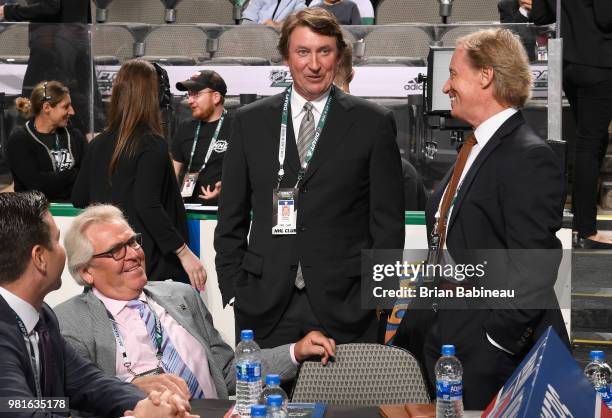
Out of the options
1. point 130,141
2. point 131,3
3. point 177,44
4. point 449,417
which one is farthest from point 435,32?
point 449,417

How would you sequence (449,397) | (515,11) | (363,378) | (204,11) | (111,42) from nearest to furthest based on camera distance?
(449,397) < (363,378) < (111,42) < (515,11) < (204,11)

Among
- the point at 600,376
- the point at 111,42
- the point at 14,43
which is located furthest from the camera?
the point at 111,42

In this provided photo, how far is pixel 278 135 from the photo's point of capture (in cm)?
333

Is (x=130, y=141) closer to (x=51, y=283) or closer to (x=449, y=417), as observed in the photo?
(x=51, y=283)

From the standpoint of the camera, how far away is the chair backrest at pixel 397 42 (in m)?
6.05

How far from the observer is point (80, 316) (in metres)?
3.08

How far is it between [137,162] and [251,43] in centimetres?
205

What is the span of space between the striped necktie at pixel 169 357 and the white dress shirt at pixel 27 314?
0.67m

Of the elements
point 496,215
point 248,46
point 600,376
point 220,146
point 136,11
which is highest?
point 136,11

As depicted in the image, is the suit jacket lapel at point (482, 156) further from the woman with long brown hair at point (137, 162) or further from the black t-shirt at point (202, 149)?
the black t-shirt at point (202, 149)

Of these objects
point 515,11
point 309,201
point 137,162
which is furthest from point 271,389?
point 515,11

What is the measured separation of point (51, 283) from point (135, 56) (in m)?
3.95

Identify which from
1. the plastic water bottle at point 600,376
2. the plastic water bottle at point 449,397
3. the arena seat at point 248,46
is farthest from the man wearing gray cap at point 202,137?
the plastic water bottle at point 449,397

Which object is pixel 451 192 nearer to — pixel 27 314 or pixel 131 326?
pixel 131 326
